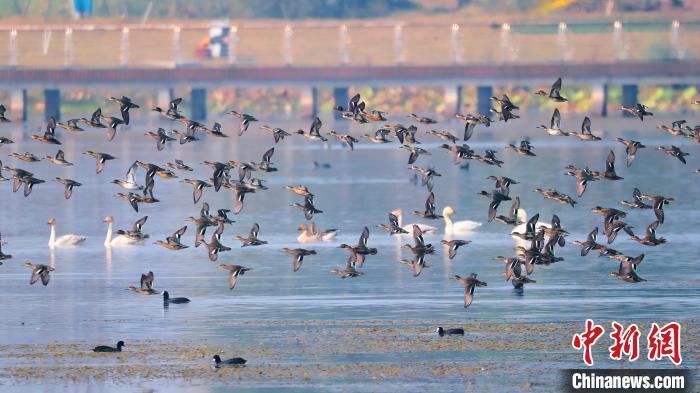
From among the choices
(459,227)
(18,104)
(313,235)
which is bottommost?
(313,235)

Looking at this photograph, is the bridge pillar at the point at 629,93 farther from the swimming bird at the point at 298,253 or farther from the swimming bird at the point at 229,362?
the swimming bird at the point at 229,362

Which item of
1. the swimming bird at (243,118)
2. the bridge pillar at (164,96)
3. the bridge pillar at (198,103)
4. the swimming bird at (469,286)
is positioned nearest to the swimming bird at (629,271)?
the swimming bird at (469,286)

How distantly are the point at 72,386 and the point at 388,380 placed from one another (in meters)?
6.18

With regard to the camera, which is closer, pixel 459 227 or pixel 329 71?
pixel 459 227

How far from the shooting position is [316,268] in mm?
56344

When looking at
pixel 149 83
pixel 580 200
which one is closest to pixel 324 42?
pixel 149 83

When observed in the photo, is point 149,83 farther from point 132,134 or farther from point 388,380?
point 388,380

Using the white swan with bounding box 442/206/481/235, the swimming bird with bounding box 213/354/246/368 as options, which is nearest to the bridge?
the white swan with bounding box 442/206/481/235

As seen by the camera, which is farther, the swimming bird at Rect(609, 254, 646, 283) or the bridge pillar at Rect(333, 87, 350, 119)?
the bridge pillar at Rect(333, 87, 350, 119)

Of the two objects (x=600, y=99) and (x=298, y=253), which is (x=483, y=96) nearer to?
(x=600, y=99)

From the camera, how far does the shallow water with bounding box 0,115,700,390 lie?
1788 inches

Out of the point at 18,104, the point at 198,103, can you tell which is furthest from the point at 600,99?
the point at 18,104

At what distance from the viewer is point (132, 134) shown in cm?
15238

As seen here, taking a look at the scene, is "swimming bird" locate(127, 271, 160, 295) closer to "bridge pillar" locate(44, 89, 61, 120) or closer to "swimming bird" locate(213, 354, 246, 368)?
"swimming bird" locate(213, 354, 246, 368)
